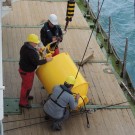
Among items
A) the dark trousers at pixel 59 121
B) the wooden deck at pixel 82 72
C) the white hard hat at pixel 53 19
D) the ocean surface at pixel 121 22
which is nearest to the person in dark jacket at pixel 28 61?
the wooden deck at pixel 82 72

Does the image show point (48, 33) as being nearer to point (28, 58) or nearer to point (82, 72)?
point (28, 58)

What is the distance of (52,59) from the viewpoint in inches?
350

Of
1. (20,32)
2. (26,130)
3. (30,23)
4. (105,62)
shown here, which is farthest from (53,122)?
(30,23)

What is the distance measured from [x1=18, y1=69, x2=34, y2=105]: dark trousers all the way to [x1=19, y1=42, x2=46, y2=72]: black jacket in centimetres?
13

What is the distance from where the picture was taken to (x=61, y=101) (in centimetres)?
786

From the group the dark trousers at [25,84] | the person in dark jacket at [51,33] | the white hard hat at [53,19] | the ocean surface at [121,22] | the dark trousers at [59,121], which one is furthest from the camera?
the ocean surface at [121,22]

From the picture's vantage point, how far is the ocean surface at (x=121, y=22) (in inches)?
669

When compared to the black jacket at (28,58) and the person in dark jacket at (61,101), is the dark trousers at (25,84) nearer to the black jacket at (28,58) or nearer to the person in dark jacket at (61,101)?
the black jacket at (28,58)

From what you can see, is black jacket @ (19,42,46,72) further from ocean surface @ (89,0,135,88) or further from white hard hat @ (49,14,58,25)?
ocean surface @ (89,0,135,88)

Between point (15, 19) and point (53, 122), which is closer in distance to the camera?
point (53, 122)

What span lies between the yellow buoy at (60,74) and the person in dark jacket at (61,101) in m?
0.53

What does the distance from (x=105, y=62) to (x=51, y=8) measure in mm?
4492

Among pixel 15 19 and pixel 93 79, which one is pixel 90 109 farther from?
pixel 15 19

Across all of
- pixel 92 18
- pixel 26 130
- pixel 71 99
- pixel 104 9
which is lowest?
pixel 104 9
